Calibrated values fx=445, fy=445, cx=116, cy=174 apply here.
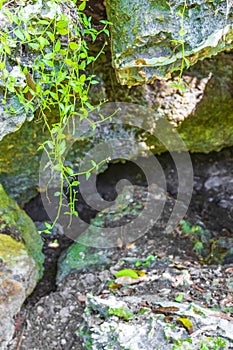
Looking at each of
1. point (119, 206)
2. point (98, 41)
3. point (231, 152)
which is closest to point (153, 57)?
point (98, 41)

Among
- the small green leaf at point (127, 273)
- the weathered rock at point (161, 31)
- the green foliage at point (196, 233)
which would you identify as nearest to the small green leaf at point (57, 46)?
the weathered rock at point (161, 31)

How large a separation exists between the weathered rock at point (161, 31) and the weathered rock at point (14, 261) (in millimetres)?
948

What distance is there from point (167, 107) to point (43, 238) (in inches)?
38.8

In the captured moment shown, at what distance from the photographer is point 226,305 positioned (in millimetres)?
1764

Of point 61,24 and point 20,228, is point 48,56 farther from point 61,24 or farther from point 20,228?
point 20,228

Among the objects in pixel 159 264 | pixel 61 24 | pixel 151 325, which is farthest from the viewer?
pixel 159 264

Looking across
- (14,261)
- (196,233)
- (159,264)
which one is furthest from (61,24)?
(196,233)

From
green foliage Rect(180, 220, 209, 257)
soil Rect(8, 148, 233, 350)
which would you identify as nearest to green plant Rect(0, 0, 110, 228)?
soil Rect(8, 148, 233, 350)

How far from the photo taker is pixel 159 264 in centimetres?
212

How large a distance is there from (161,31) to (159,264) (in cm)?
110

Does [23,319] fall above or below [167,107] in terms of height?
below

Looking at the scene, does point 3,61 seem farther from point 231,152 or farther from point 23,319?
point 231,152

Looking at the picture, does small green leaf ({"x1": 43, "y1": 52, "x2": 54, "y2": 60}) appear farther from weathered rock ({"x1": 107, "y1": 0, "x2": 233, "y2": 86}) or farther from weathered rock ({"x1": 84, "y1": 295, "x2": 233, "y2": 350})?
weathered rock ({"x1": 84, "y1": 295, "x2": 233, "y2": 350})

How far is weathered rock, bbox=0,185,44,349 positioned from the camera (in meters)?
1.83
